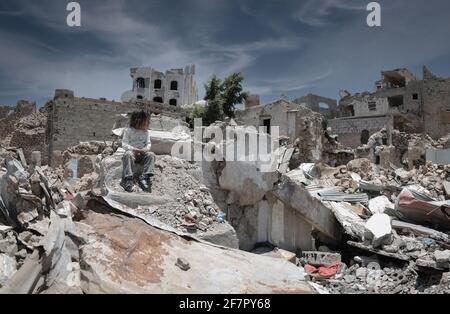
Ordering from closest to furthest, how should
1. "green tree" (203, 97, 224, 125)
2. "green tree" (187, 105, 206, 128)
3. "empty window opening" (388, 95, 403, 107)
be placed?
1. "green tree" (203, 97, 224, 125)
2. "green tree" (187, 105, 206, 128)
3. "empty window opening" (388, 95, 403, 107)

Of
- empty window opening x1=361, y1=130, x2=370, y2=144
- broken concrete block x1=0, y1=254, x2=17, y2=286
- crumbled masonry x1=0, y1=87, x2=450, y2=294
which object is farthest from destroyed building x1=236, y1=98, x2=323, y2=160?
broken concrete block x1=0, y1=254, x2=17, y2=286

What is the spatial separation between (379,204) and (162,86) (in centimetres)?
2673

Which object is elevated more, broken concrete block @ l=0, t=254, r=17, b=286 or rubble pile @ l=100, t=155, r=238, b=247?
rubble pile @ l=100, t=155, r=238, b=247

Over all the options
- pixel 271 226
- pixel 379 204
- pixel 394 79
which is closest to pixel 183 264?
pixel 271 226

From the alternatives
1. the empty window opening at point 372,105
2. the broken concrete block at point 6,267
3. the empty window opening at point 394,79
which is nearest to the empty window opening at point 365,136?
the empty window opening at point 372,105

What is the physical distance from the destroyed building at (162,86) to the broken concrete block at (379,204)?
24.9 m

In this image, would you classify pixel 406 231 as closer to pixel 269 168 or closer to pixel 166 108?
pixel 269 168

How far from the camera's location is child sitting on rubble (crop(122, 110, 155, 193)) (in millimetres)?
4711

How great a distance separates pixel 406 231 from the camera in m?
6.72

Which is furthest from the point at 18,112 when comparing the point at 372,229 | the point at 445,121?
the point at 445,121

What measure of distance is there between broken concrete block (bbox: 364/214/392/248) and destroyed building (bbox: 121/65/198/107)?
2683 centimetres

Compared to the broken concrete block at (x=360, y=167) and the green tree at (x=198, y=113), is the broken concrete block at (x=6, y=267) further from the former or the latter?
the green tree at (x=198, y=113)

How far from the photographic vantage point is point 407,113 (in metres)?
25.7

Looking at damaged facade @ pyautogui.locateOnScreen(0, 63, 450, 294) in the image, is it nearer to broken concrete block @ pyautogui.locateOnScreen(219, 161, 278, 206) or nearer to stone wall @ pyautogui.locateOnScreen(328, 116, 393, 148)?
broken concrete block @ pyautogui.locateOnScreen(219, 161, 278, 206)
